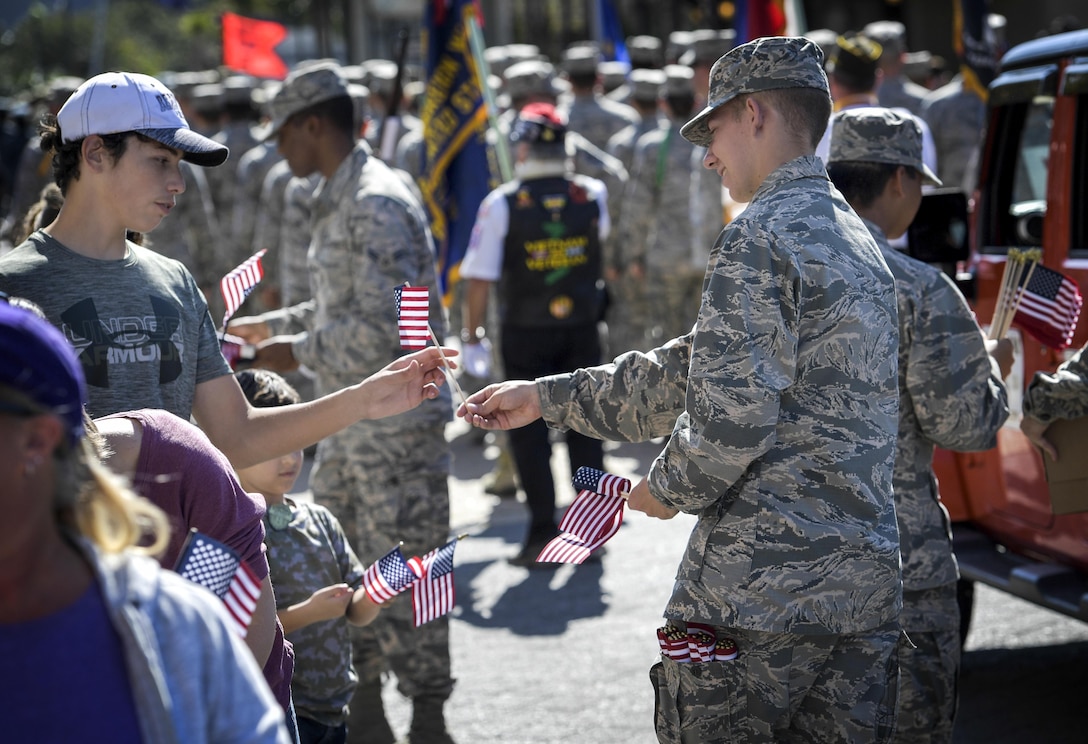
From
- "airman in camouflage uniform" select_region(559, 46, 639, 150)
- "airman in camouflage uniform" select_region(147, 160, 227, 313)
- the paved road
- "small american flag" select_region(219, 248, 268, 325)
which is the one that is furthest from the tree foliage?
"small american flag" select_region(219, 248, 268, 325)

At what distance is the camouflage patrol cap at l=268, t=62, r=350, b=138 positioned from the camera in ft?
16.8

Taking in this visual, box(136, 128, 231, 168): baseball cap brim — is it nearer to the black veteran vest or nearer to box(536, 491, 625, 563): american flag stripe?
box(536, 491, 625, 563): american flag stripe

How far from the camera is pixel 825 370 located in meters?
2.99

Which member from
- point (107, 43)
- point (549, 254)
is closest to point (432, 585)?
point (549, 254)

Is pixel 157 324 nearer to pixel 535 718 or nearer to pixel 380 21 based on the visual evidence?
pixel 535 718

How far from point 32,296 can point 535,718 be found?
9.52 feet

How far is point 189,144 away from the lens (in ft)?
10.6

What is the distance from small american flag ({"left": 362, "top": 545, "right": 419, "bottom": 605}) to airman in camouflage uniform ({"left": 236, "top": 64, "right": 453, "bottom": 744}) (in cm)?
155

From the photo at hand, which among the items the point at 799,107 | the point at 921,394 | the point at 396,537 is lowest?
the point at 396,537

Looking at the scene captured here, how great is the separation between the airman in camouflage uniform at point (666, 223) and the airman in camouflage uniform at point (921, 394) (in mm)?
6154

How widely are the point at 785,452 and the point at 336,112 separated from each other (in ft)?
9.30

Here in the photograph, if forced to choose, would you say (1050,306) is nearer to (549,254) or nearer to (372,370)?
(372,370)

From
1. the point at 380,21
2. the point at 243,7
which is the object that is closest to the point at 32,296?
the point at 380,21

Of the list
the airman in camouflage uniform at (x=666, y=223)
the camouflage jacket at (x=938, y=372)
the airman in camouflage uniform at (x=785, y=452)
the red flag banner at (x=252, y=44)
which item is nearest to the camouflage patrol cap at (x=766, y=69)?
the airman in camouflage uniform at (x=785, y=452)
